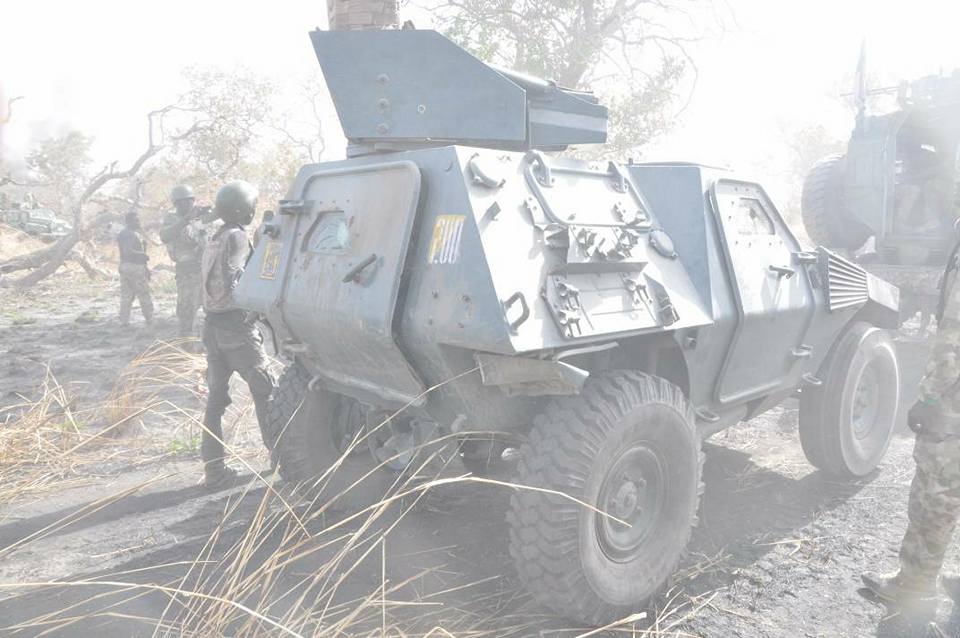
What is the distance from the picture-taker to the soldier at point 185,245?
28.8 feet

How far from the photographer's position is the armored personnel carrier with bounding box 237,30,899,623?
9.95ft

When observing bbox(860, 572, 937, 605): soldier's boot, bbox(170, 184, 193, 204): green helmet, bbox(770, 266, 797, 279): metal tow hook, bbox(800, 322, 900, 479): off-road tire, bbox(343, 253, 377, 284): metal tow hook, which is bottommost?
→ bbox(860, 572, 937, 605): soldier's boot

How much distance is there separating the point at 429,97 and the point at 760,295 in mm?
2032

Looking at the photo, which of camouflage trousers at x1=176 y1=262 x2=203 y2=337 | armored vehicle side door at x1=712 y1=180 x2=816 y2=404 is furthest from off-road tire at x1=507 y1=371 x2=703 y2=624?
camouflage trousers at x1=176 y1=262 x2=203 y2=337

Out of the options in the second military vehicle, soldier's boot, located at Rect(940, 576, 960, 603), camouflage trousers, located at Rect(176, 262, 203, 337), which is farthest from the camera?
the second military vehicle

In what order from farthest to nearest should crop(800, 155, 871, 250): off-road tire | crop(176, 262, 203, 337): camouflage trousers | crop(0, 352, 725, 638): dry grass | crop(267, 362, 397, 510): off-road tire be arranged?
1. crop(176, 262, 203, 337): camouflage trousers
2. crop(800, 155, 871, 250): off-road tire
3. crop(267, 362, 397, 510): off-road tire
4. crop(0, 352, 725, 638): dry grass

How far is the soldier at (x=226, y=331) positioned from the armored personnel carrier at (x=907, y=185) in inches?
264

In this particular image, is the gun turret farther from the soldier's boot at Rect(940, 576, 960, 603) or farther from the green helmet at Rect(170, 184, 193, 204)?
the green helmet at Rect(170, 184, 193, 204)

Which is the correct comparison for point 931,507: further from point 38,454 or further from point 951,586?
point 38,454

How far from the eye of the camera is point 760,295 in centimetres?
407

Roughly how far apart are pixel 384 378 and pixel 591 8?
36.6 ft

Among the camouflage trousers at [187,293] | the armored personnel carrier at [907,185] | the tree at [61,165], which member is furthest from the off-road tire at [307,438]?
the tree at [61,165]

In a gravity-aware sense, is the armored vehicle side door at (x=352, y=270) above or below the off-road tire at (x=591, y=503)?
above

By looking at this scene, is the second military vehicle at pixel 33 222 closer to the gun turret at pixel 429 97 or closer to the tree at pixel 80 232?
the tree at pixel 80 232
